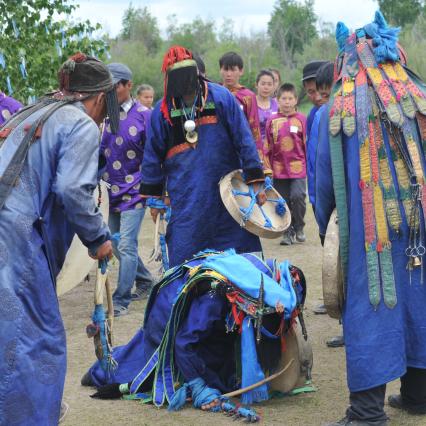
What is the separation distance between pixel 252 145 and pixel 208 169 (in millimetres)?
341

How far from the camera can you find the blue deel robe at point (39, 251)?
341 cm

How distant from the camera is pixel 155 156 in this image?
19.1 ft

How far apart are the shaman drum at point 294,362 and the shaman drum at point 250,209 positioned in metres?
0.89

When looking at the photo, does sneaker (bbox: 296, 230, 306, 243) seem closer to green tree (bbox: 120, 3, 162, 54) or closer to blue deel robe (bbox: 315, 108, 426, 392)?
blue deel robe (bbox: 315, 108, 426, 392)

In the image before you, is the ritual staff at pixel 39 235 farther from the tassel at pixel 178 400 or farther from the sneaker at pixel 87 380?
the sneaker at pixel 87 380

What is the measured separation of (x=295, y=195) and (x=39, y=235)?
23.3 ft

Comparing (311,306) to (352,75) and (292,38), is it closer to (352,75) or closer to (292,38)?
(352,75)

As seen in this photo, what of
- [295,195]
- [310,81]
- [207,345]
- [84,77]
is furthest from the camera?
[295,195]

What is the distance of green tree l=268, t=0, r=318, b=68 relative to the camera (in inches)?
2687

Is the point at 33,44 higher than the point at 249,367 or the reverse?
higher

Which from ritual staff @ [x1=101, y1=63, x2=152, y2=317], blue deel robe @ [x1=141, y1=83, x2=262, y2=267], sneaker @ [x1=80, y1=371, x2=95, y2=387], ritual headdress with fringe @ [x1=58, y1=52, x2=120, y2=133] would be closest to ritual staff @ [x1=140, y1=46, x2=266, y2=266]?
blue deel robe @ [x1=141, y1=83, x2=262, y2=267]

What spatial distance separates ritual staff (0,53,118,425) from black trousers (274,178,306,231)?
6.87m

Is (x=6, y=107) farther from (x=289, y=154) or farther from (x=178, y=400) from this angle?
(x=289, y=154)

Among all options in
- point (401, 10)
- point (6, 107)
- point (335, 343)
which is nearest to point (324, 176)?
point (335, 343)
